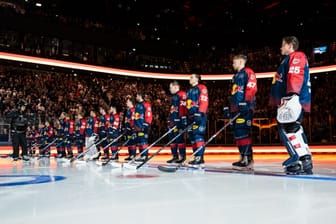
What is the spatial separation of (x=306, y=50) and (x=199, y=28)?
673cm

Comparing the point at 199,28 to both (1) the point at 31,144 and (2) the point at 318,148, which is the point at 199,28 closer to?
(2) the point at 318,148

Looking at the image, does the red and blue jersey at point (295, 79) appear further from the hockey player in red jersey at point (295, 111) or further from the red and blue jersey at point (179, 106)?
the red and blue jersey at point (179, 106)

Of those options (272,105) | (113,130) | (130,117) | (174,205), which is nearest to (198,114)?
(272,105)

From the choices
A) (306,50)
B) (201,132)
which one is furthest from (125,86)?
(201,132)

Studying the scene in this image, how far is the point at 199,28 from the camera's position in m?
21.8

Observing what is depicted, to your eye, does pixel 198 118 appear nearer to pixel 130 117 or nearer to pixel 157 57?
pixel 130 117

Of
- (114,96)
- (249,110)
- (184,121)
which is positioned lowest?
(184,121)

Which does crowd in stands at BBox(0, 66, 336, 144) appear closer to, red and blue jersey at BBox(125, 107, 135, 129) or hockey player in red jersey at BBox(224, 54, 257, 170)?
red and blue jersey at BBox(125, 107, 135, 129)

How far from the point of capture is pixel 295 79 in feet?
12.4

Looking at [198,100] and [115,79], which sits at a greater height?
[115,79]

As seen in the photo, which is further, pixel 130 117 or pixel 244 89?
pixel 130 117

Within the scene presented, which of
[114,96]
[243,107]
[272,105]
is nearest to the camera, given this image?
[272,105]

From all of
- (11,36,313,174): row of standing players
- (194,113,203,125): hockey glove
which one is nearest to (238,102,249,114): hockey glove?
(11,36,313,174): row of standing players

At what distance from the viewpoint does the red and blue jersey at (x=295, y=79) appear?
3.78 meters
